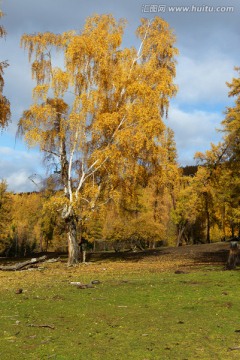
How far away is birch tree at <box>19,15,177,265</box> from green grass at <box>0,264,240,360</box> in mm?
12382

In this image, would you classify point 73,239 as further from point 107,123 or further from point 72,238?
point 107,123

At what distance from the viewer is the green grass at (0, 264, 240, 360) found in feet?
24.6

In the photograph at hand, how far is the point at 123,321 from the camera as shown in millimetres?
9695

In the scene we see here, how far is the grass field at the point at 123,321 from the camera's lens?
24.6ft

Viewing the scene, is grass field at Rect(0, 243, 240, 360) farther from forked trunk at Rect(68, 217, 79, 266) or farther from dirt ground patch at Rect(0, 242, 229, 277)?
forked trunk at Rect(68, 217, 79, 266)

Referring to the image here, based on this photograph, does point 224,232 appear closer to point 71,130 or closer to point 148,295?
point 71,130

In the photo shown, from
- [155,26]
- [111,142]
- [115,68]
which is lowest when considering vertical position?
[111,142]

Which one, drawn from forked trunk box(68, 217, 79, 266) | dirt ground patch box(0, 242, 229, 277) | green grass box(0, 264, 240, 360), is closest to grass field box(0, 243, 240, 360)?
green grass box(0, 264, 240, 360)

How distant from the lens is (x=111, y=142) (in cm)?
2812

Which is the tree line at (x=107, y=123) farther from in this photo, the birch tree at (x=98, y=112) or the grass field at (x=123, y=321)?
the grass field at (x=123, y=321)

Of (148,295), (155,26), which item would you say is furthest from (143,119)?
(148,295)

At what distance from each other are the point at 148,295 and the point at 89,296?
5.89 feet

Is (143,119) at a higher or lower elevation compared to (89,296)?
higher

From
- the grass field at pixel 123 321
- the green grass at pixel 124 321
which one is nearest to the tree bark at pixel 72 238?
the grass field at pixel 123 321
